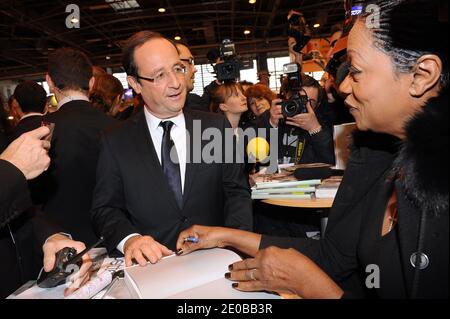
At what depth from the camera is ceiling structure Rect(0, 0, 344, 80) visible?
33.6 ft

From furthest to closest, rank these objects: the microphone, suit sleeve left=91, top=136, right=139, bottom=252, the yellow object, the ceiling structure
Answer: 1. the ceiling structure
2. the yellow object
3. the microphone
4. suit sleeve left=91, top=136, right=139, bottom=252

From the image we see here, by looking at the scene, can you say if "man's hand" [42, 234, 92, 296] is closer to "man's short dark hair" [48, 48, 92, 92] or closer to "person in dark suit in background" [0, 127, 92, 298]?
"person in dark suit in background" [0, 127, 92, 298]

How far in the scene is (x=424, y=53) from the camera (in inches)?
43.4

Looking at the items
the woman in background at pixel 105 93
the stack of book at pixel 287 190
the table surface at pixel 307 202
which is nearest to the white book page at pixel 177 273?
the table surface at pixel 307 202

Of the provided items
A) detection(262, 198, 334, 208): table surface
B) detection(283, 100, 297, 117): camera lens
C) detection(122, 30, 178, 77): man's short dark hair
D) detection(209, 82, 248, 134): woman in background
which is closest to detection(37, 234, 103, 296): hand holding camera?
detection(122, 30, 178, 77): man's short dark hair

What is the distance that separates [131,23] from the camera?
487 inches

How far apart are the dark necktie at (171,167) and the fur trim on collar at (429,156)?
1.25 m

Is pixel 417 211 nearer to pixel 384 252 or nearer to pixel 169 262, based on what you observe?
pixel 384 252

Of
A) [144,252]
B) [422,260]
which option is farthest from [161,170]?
[422,260]

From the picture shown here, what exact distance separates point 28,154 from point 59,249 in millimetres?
383

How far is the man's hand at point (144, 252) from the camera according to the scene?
132 cm

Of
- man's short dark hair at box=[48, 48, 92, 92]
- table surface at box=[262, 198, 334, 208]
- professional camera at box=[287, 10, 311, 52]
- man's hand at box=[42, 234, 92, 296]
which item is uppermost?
professional camera at box=[287, 10, 311, 52]

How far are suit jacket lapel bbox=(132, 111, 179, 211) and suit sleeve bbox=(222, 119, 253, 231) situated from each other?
37 centimetres

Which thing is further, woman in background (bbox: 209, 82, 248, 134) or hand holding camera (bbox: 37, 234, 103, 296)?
woman in background (bbox: 209, 82, 248, 134)
